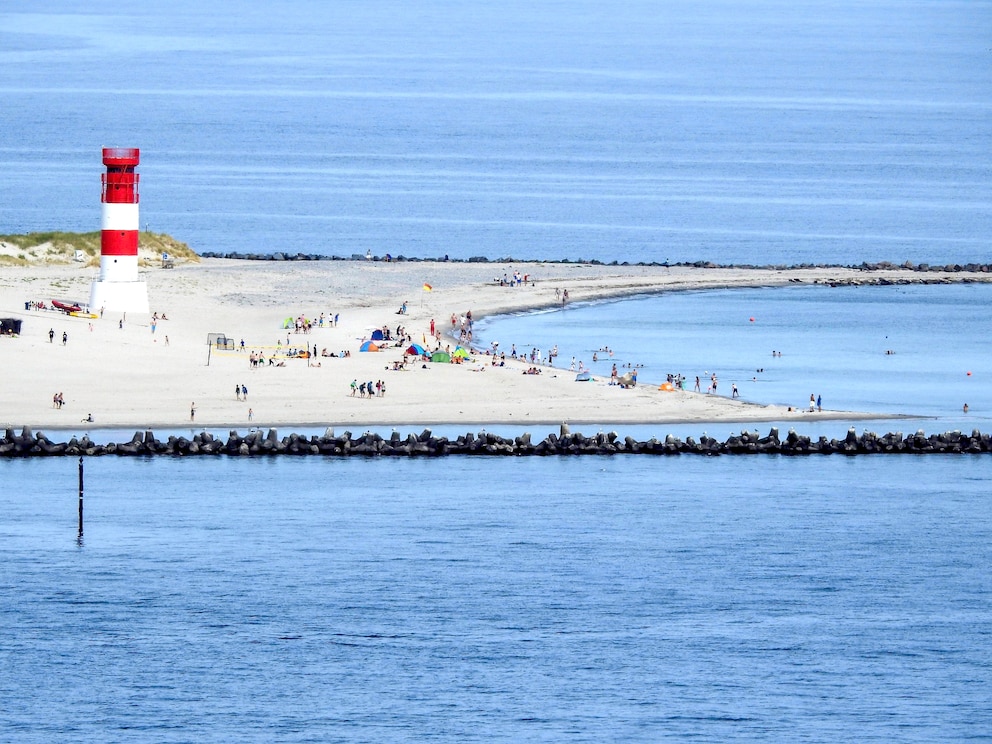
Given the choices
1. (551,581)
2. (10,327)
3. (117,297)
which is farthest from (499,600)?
(117,297)

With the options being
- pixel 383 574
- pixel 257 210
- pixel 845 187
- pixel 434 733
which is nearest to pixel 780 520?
pixel 383 574

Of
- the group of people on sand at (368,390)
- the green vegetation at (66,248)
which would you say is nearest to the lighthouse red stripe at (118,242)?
the group of people on sand at (368,390)

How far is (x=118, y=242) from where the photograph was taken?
6819 centimetres

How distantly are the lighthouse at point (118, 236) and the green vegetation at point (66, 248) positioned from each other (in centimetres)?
1725

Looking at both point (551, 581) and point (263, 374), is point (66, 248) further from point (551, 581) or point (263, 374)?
point (551, 581)

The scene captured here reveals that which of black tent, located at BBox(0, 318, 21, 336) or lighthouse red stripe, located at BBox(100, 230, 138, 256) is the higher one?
lighthouse red stripe, located at BBox(100, 230, 138, 256)

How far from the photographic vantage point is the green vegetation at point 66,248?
3391 inches

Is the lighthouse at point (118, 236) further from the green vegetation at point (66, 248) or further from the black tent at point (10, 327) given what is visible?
the green vegetation at point (66, 248)

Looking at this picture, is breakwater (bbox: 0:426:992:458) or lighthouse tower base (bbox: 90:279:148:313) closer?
breakwater (bbox: 0:426:992:458)

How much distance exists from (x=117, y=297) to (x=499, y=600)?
1315 inches

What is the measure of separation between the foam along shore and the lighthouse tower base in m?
0.61

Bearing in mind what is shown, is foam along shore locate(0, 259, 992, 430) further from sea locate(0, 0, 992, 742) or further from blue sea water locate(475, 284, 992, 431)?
blue sea water locate(475, 284, 992, 431)

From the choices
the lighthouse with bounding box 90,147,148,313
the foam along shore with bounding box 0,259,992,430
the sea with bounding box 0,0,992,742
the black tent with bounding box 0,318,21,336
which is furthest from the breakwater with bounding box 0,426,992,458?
the lighthouse with bounding box 90,147,148,313

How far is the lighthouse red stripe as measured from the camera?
Result: 68188 millimetres
